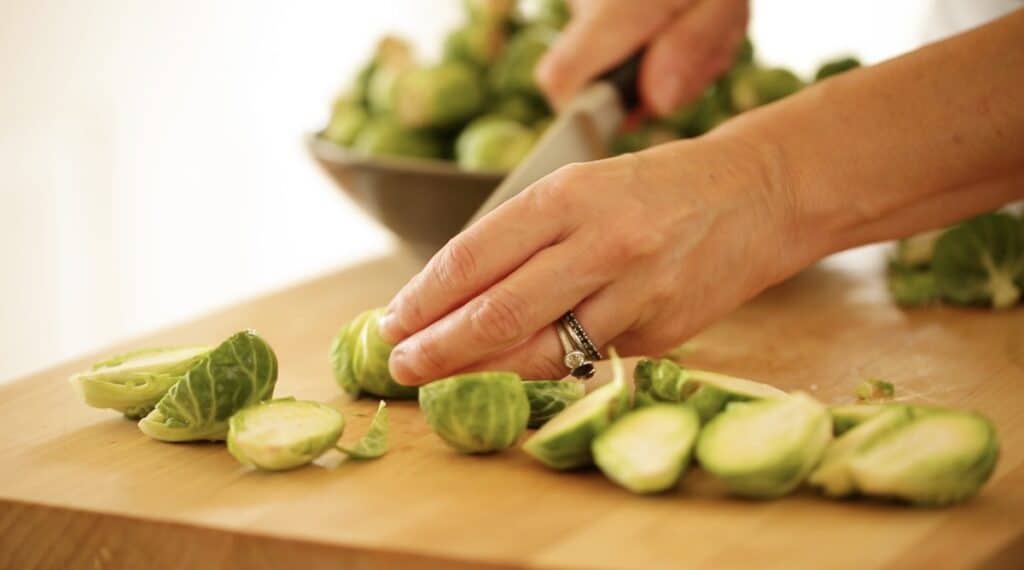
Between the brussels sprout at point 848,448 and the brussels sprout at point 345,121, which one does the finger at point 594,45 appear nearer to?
the brussels sprout at point 345,121

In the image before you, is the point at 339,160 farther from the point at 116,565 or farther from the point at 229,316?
the point at 116,565

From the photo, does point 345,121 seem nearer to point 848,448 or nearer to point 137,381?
point 137,381

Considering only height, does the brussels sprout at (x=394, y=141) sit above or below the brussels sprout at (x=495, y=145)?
above

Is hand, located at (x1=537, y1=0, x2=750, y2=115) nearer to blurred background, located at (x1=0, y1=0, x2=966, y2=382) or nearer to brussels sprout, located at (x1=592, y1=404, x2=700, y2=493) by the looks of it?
blurred background, located at (x1=0, y1=0, x2=966, y2=382)

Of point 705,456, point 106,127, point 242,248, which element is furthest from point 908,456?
point 242,248

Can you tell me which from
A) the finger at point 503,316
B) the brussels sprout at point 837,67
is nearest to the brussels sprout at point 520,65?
the brussels sprout at point 837,67

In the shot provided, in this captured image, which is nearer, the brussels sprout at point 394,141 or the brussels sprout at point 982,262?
the brussels sprout at point 982,262
